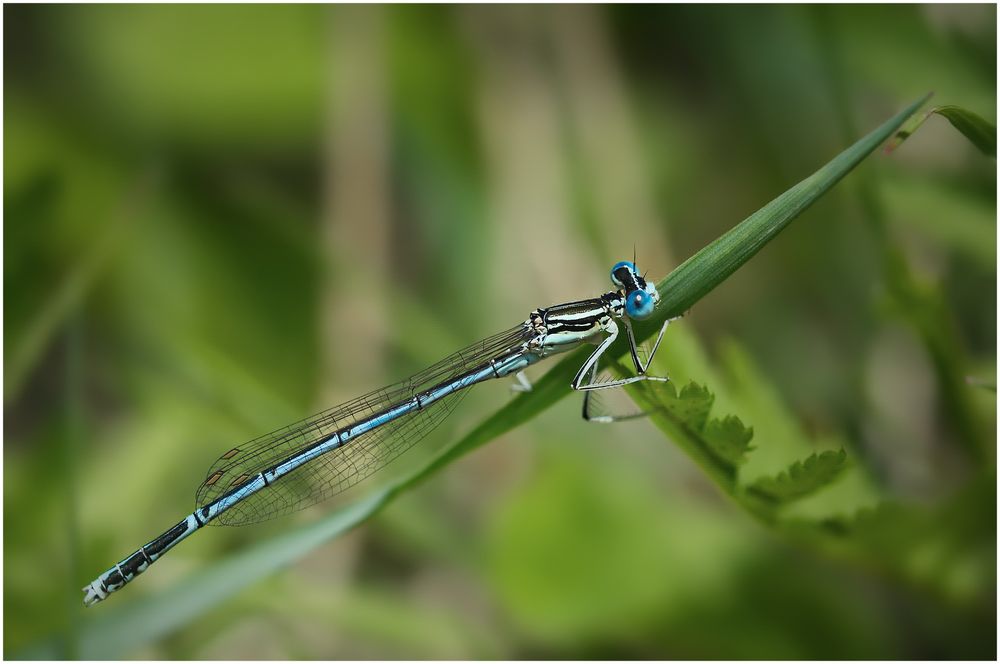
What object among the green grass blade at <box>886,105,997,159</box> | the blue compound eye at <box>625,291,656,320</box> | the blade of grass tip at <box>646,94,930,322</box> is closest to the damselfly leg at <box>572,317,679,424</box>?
the blue compound eye at <box>625,291,656,320</box>

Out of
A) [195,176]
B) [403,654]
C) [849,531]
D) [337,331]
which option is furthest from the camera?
[195,176]

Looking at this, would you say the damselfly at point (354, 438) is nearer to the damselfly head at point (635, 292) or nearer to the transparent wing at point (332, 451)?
the transparent wing at point (332, 451)

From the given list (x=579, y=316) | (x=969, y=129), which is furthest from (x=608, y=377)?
(x=969, y=129)

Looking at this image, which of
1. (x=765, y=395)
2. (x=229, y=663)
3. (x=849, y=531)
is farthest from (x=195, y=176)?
(x=849, y=531)

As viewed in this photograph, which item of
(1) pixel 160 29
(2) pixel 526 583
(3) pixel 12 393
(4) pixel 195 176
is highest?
(1) pixel 160 29

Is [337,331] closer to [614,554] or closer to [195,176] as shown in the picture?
[195,176]

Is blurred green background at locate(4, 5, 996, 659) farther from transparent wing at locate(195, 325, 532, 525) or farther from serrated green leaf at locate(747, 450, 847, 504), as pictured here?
transparent wing at locate(195, 325, 532, 525)

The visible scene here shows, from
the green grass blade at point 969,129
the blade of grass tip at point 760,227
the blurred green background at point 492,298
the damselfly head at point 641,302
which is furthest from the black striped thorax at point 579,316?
the green grass blade at point 969,129
